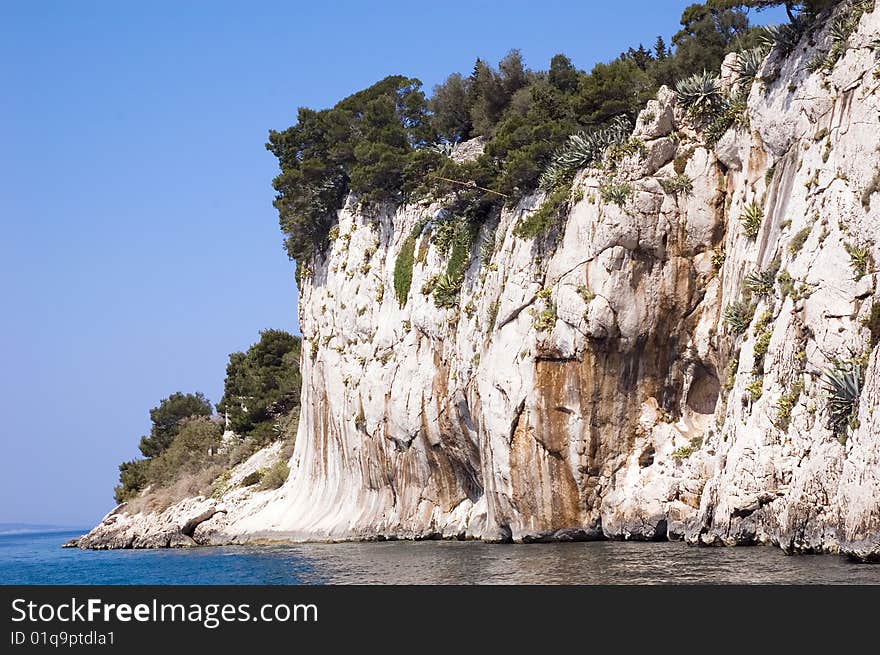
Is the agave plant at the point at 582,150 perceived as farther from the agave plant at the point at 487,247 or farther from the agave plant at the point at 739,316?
the agave plant at the point at 739,316

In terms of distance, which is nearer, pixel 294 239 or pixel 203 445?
pixel 294 239

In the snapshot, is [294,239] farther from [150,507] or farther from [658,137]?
[658,137]

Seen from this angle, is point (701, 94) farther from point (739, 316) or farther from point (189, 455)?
point (189, 455)

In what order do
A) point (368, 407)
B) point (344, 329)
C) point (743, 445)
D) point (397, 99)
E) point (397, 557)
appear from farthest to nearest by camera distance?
point (397, 99) → point (344, 329) → point (368, 407) → point (397, 557) → point (743, 445)

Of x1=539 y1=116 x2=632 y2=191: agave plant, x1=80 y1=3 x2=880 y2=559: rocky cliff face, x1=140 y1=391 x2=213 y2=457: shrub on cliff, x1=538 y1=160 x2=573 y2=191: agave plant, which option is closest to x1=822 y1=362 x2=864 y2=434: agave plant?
x1=80 y1=3 x2=880 y2=559: rocky cliff face

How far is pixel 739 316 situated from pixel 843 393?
8201 millimetres

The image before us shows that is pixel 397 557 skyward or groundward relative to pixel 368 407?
groundward

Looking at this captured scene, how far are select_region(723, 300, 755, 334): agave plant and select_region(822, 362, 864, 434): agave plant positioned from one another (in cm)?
701

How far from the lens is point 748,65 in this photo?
38.6m

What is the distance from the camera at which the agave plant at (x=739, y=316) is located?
109ft

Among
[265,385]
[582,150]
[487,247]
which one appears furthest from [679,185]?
[265,385]

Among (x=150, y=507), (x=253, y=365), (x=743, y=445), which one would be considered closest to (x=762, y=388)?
(x=743, y=445)
